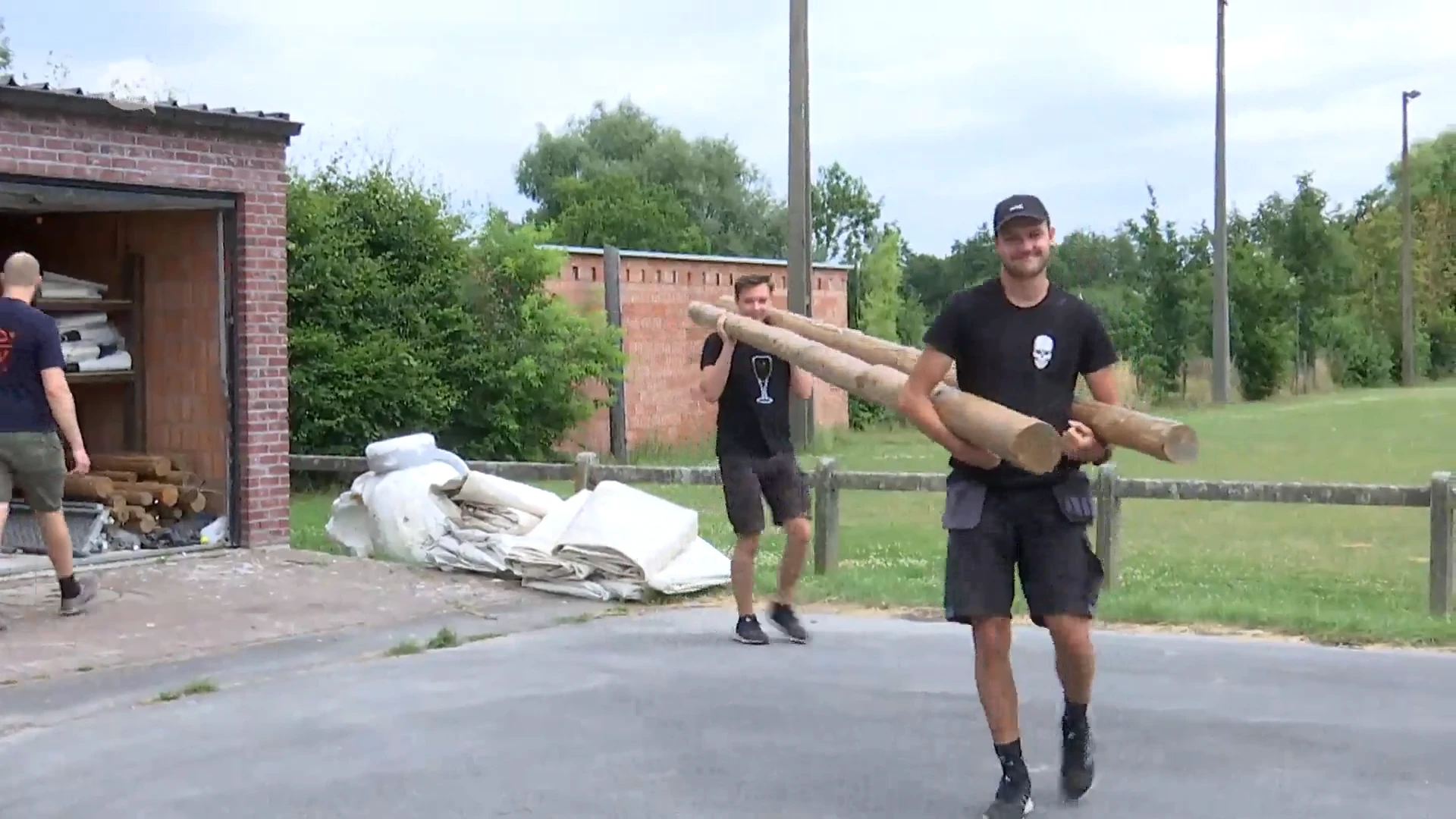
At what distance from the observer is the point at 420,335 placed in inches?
721

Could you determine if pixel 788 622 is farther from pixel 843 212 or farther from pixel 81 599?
pixel 843 212

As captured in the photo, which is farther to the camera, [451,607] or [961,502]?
[451,607]

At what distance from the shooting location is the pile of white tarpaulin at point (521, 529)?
9977 millimetres

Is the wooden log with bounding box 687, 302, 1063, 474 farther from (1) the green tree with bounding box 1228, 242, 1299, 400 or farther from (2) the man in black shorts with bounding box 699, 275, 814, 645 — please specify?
(1) the green tree with bounding box 1228, 242, 1299, 400

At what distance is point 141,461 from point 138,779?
6292 mm

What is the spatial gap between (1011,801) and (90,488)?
26.6 ft

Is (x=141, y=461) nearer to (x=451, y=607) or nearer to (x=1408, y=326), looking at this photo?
(x=451, y=607)

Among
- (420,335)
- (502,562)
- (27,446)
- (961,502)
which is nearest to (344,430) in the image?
(420,335)

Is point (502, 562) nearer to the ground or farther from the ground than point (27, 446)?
nearer to the ground

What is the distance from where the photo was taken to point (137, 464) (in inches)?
458

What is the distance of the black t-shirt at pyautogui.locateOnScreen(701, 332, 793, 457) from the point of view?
8258 mm

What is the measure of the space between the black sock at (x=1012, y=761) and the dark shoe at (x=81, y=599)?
19.2ft

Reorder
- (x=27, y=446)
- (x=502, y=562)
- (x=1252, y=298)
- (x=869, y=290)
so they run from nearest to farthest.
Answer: (x=27, y=446), (x=502, y=562), (x=869, y=290), (x=1252, y=298)

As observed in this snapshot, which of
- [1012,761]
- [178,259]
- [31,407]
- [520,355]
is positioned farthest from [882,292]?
[1012,761]
